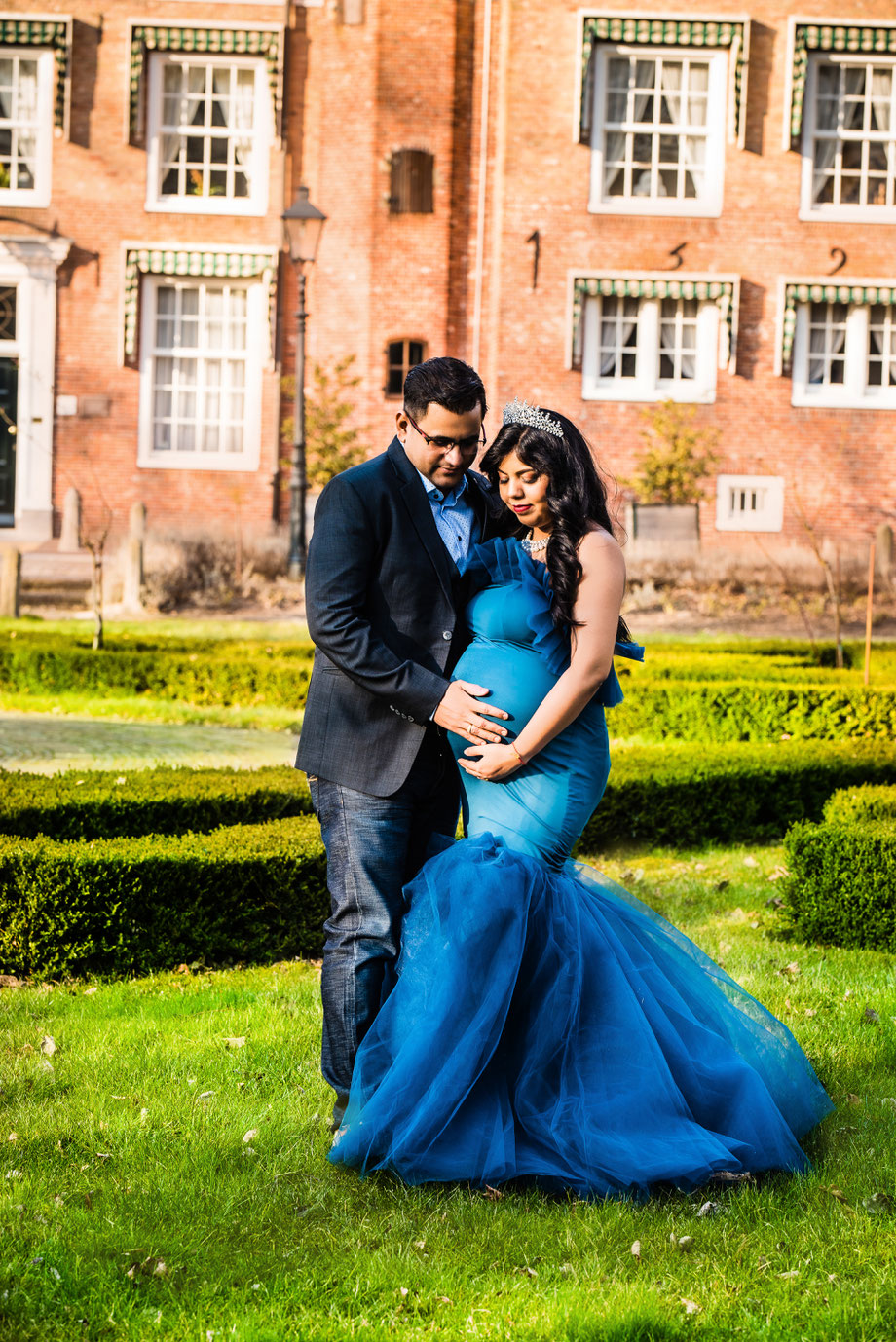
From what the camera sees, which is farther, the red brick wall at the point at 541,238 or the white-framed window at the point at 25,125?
the white-framed window at the point at 25,125

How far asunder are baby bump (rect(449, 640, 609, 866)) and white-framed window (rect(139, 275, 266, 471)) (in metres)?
15.9

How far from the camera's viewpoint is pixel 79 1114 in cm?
353

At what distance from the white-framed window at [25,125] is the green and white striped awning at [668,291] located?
24.5 feet

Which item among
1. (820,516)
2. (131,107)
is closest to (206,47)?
(131,107)

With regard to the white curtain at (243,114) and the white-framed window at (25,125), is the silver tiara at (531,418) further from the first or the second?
the white-framed window at (25,125)

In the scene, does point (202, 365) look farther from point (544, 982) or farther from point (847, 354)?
point (544, 982)

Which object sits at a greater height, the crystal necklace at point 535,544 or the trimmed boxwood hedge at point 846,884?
the crystal necklace at point 535,544

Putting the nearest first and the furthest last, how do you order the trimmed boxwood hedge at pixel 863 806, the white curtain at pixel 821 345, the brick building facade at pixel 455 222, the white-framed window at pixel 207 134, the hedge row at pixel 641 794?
the hedge row at pixel 641 794
the trimmed boxwood hedge at pixel 863 806
the brick building facade at pixel 455 222
the white-framed window at pixel 207 134
the white curtain at pixel 821 345

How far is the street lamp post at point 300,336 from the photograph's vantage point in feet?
48.6

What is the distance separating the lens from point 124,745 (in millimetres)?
8875

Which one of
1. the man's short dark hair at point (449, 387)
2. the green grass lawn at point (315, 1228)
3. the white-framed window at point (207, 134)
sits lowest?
the green grass lawn at point (315, 1228)

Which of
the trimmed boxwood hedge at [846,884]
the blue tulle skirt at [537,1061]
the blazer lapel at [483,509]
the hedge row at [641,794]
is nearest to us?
the blue tulle skirt at [537,1061]

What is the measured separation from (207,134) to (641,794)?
15.0 m

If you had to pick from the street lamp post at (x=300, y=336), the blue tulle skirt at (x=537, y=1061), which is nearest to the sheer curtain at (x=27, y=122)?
the street lamp post at (x=300, y=336)
